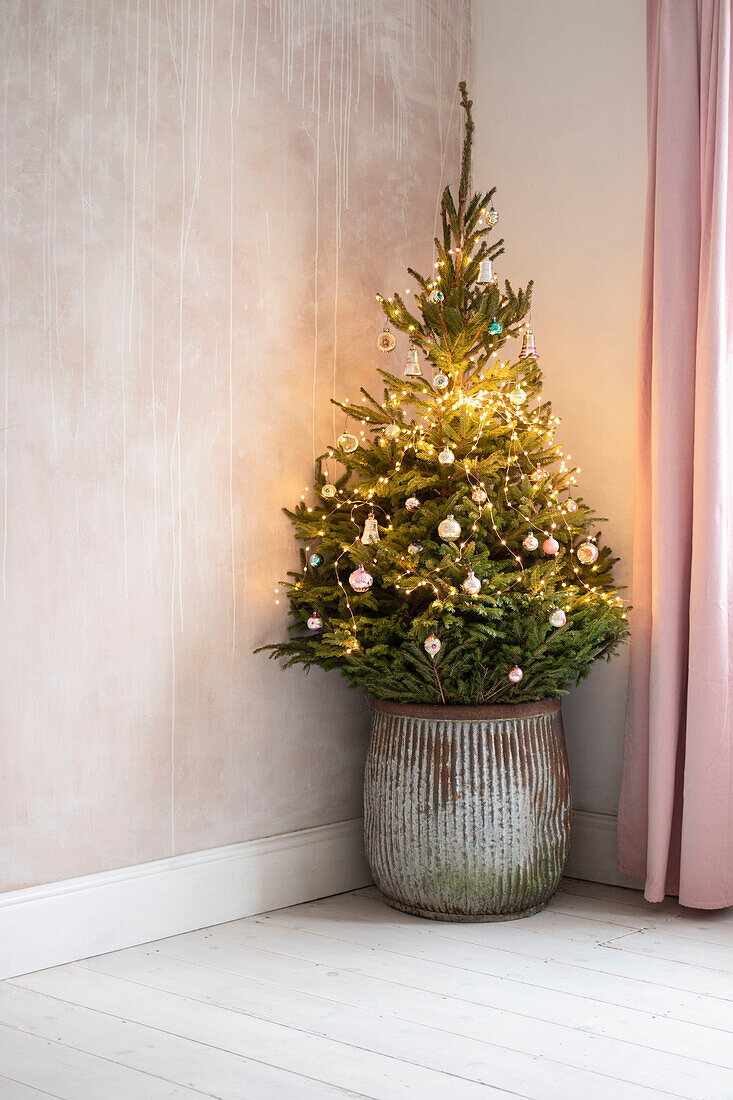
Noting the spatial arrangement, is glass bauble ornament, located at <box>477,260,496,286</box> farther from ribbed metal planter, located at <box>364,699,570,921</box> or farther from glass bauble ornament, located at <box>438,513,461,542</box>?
ribbed metal planter, located at <box>364,699,570,921</box>

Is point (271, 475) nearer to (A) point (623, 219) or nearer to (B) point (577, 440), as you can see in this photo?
(B) point (577, 440)

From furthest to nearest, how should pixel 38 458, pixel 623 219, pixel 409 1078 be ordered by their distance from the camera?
pixel 623 219, pixel 38 458, pixel 409 1078

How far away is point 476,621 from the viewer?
2404 mm

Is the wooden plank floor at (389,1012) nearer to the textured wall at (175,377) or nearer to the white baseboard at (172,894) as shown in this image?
the white baseboard at (172,894)

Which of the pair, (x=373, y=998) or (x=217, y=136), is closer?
(x=373, y=998)

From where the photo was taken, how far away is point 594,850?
9.30 ft

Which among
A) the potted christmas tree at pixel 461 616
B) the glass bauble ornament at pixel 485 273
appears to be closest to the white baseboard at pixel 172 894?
the potted christmas tree at pixel 461 616

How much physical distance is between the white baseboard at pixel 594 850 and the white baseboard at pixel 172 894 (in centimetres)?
56

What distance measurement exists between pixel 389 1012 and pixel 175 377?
1.39m

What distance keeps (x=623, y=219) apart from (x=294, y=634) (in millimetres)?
1373

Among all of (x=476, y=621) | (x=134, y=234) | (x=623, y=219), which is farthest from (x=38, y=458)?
(x=623, y=219)


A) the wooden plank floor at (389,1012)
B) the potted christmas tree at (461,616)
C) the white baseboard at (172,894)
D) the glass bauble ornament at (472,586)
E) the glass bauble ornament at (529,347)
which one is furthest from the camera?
the glass bauble ornament at (529,347)

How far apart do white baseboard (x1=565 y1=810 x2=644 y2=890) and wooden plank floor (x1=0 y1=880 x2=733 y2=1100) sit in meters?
0.25

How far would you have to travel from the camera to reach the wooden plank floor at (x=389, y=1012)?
5.39 feet
